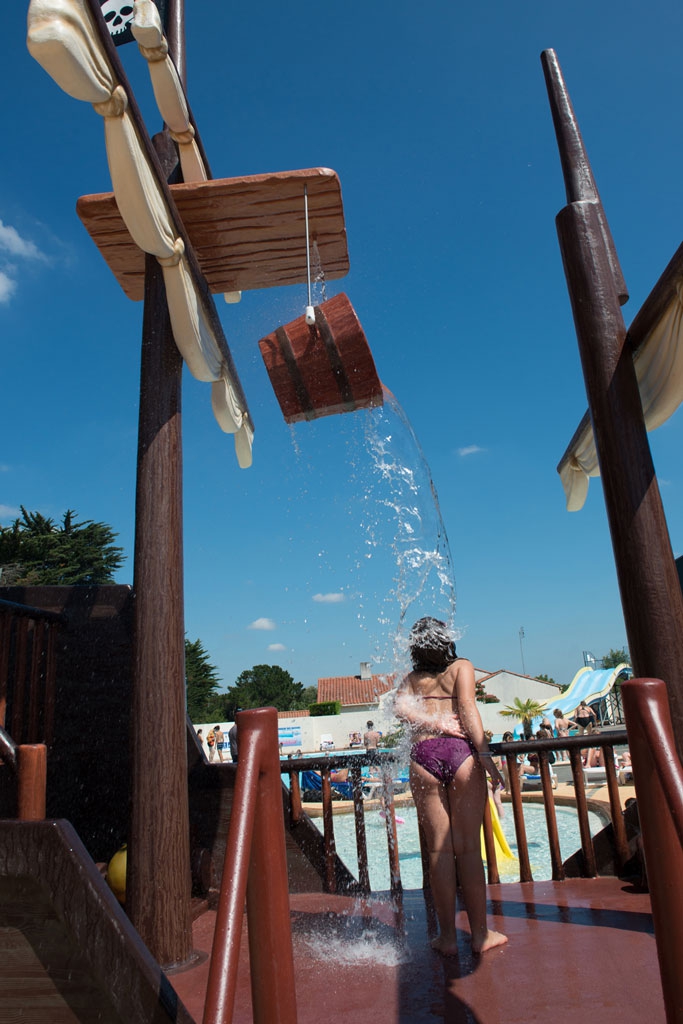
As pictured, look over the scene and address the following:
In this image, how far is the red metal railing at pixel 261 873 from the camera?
1.33 metres

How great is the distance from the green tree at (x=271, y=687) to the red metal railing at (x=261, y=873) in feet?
236

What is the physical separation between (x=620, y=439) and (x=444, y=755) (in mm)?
1571

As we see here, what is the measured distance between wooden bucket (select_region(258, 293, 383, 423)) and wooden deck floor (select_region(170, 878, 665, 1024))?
241 centimetres

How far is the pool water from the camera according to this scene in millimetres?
8523

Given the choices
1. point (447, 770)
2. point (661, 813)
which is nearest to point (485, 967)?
point (447, 770)

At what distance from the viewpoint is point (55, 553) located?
3547cm

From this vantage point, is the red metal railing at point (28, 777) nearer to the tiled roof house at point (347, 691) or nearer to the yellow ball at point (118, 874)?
the yellow ball at point (118, 874)

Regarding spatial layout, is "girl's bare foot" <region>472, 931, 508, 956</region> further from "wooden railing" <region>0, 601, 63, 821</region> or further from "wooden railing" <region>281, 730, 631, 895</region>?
"wooden railing" <region>0, 601, 63, 821</region>

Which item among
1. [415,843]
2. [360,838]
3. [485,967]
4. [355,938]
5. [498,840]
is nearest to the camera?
[485,967]

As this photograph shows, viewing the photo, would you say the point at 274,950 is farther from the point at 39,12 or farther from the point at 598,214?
the point at 598,214

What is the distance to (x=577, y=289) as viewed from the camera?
317 centimetres

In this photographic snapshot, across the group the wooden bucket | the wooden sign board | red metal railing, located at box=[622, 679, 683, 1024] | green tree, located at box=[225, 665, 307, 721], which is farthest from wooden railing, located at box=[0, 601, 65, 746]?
green tree, located at box=[225, 665, 307, 721]

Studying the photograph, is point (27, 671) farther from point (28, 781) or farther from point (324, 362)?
point (324, 362)

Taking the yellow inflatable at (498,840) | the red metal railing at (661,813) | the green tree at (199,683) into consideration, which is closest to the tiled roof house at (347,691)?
the green tree at (199,683)
